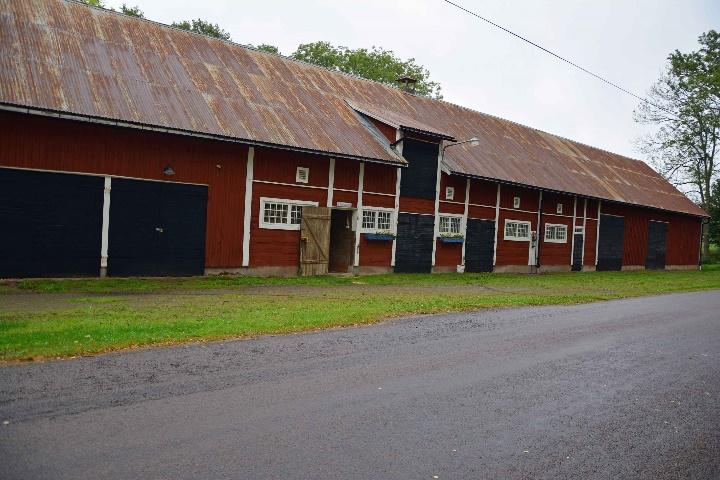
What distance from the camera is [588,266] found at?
34.1 m

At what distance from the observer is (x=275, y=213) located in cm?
1981

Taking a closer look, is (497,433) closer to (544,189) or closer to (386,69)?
(544,189)

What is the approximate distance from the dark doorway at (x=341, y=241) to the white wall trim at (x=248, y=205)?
4.07 metres

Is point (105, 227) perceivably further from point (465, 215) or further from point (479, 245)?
point (479, 245)

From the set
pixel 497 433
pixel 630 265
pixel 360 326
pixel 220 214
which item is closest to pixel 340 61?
pixel 630 265

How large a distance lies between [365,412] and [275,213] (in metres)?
14.4

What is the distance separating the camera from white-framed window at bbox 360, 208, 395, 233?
22469 millimetres

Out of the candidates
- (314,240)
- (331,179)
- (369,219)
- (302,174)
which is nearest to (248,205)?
(302,174)

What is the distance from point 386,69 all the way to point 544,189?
3124 centimetres

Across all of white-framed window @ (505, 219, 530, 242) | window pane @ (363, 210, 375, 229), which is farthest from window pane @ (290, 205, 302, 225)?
white-framed window @ (505, 219, 530, 242)

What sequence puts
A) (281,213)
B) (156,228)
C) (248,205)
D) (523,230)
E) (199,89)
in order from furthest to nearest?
(523,230)
(281,213)
(199,89)
(248,205)
(156,228)

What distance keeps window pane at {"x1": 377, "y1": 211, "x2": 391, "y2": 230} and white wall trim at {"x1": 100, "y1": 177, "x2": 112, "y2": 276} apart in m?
9.85

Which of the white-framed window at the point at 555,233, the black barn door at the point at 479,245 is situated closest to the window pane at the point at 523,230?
the white-framed window at the point at 555,233

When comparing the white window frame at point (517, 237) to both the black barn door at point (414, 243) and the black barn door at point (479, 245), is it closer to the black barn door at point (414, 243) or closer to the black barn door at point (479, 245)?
the black barn door at point (479, 245)
